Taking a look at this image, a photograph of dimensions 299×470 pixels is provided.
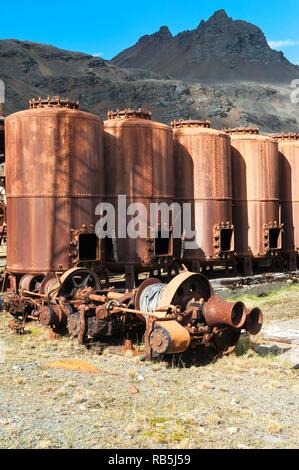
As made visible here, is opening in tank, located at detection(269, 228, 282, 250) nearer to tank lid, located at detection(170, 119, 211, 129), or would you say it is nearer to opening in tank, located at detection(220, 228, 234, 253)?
opening in tank, located at detection(220, 228, 234, 253)

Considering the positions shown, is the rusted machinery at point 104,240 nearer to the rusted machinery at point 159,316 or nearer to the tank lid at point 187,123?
the rusted machinery at point 159,316

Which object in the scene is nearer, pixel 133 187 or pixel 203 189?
pixel 133 187

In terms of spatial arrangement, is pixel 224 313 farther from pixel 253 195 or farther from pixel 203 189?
pixel 253 195

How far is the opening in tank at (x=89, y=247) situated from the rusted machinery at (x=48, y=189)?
46 centimetres

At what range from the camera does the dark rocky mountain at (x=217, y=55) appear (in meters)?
155

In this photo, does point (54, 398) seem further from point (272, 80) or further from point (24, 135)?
point (272, 80)

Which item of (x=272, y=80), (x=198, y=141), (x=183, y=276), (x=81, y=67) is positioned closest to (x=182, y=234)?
(x=198, y=141)

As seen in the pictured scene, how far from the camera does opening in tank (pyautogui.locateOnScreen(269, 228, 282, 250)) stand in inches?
727

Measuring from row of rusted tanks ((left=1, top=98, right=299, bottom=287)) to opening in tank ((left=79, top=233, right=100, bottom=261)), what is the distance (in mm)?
28

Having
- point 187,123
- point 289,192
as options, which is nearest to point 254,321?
point 187,123

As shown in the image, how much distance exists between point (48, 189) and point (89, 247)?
2125 millimetres

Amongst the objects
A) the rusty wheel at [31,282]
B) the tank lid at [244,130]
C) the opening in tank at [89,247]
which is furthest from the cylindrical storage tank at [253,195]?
the rusty wheel at [31,282]

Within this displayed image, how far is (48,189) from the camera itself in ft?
41.8

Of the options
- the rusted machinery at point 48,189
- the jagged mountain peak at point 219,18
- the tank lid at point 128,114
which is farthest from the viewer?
the jagged mountain peak at point 219,18
